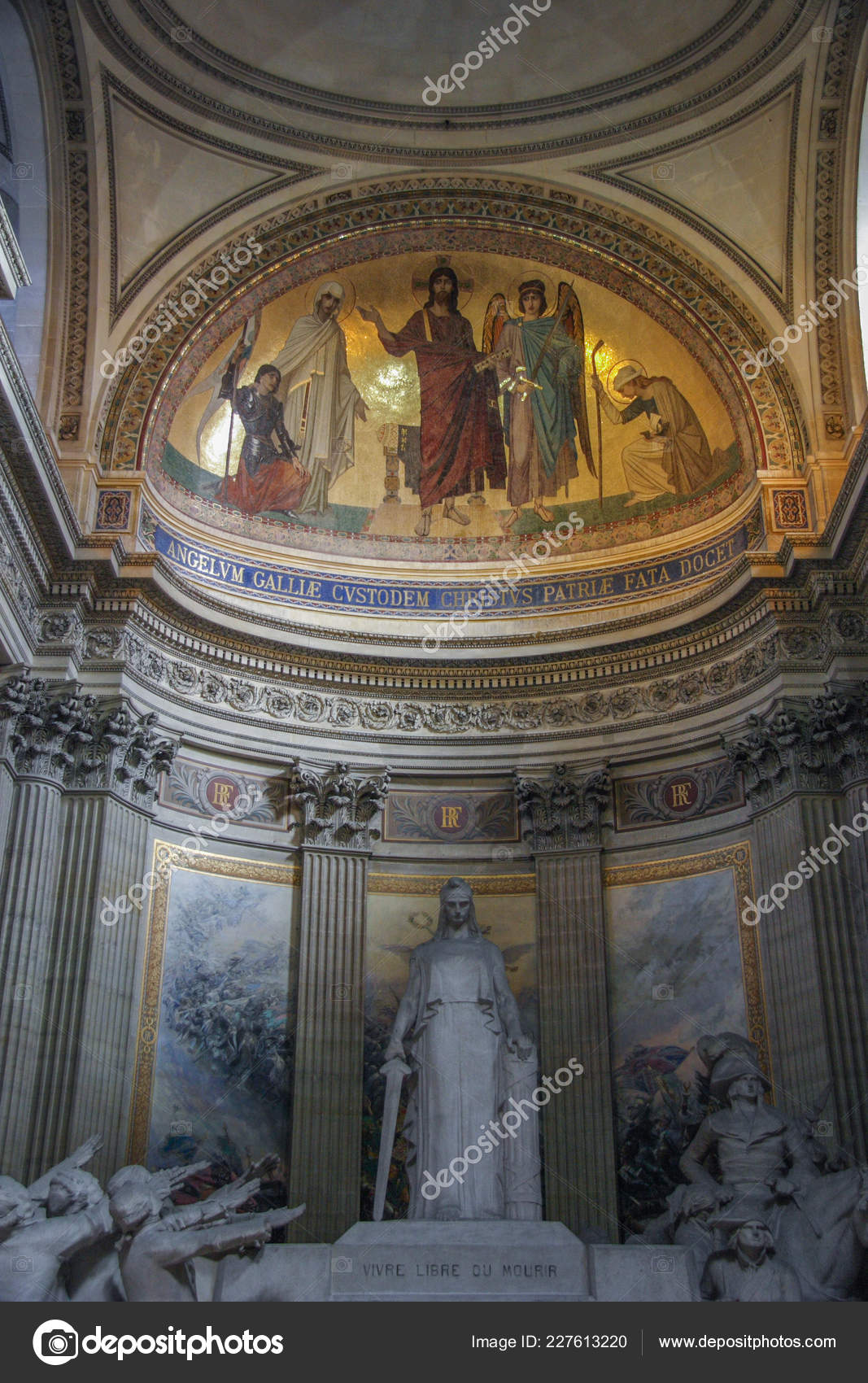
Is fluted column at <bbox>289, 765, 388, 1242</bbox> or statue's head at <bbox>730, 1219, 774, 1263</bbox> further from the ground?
fluted column at <bbox>289, 765, 388, 1242</bbox>

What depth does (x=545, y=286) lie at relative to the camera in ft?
68.0

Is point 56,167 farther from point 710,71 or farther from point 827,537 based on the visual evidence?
point 827,537

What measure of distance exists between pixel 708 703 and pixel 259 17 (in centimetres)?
1054

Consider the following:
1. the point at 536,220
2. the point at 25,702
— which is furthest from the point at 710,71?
the point at 25,702

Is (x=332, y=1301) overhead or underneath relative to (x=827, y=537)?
underneath

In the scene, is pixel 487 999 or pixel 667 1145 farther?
pixel 667 1145

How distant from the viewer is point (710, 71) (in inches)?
712

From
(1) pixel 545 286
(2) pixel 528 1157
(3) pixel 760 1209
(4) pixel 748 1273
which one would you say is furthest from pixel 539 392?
(4) pixel 748 1273

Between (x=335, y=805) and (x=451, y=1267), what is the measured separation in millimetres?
9349

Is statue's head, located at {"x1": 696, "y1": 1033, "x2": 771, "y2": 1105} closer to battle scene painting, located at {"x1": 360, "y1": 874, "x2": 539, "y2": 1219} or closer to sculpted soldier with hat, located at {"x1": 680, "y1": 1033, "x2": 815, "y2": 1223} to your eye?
sculpted soldier with hat, located at {"x1": 680, "y1": 1033, "x2": 815, "y2": 1223}

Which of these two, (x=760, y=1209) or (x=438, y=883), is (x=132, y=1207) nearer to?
(x=760, y=1209)

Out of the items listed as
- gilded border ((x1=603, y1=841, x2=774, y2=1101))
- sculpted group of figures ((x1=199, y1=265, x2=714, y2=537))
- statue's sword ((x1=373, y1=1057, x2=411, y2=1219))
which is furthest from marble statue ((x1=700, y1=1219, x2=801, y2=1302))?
Result: sculpted group of figures ((x1=199, y1=265, x2=714, y2=537))

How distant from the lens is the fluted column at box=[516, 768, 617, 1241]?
16531 mm

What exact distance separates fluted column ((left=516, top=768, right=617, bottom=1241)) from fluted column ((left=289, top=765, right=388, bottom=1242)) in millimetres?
2257
